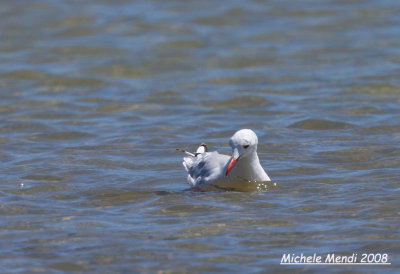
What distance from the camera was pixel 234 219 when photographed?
7.93 m

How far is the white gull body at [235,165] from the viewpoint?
8.73 m

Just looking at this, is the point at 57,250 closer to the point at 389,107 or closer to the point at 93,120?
the point at 93,120

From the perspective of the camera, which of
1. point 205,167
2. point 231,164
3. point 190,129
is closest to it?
point 231,164

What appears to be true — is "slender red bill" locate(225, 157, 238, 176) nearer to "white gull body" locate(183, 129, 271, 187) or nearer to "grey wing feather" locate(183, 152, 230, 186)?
"white gull body" locate(183, 129, 271, 187)

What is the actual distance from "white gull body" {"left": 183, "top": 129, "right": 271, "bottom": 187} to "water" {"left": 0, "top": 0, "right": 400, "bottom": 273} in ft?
0.59

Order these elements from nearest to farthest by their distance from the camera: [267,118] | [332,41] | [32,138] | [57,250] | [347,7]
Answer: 1. [57,250]
2. [32,138]
3. [267,118]
4. [332,41]
5. [347,7]

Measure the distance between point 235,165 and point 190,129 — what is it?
11.3 feet

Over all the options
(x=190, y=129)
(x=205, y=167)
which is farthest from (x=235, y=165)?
(x=190, y=129)

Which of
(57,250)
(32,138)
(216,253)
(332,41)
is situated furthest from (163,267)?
(332,41)

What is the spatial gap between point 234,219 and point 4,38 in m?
11.7

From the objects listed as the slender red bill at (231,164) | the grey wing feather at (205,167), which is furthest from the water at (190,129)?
the slender red bill at (231,164)

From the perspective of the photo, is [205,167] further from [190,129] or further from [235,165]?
[190,129]

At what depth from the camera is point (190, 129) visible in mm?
12328

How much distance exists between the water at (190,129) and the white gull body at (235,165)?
0.18m
